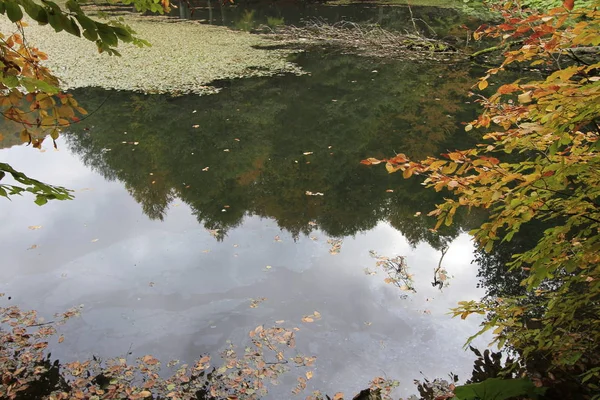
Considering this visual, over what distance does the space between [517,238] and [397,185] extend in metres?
1.90

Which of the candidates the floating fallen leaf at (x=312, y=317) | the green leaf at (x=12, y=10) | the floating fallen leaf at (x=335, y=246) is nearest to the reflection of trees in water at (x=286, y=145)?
the floating fallen leaf at (x=335, y=246)

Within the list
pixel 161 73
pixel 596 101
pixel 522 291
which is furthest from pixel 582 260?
pixel 161 73

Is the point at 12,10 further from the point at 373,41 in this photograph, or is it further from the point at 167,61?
the point at 373,41

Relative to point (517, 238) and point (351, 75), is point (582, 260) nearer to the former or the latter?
point (517, 238)

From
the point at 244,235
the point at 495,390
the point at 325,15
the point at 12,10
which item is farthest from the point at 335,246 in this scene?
the point at 325,15

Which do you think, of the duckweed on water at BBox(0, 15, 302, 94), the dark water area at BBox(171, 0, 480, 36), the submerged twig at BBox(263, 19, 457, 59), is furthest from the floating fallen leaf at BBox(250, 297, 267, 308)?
the dark water area at BBox(171, 0, 480, 36)

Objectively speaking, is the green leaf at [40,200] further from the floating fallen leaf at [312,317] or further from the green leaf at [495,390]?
the floating fallen leaf at [312,317]

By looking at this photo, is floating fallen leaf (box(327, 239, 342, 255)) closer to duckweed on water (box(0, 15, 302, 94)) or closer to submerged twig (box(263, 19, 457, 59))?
duckweed on water (box(0, 15, 302, 94))

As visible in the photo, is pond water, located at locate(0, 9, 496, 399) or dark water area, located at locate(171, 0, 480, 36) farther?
dark water area, located at locate(171, 0, 480, 36)

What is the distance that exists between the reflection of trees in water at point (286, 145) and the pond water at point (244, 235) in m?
0.04

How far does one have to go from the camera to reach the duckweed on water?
11.2 metres

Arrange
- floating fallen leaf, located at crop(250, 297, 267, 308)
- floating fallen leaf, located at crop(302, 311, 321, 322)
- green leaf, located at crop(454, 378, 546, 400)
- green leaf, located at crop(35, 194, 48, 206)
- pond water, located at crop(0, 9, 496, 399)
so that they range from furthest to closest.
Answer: floating fallen leaf, located at crop(250, 297, 267, 308) < floating fallen leaf, located at crop(302, 311, 321, 322) < pond water, located at crop(0, 9, 496, 399) < green leaf, located at crop(454, 378, 546, 400) < green leaf, located at crop(35, 194, 48, 206)

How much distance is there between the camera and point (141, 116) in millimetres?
9133

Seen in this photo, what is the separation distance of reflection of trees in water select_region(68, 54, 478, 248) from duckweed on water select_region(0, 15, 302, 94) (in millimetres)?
864
